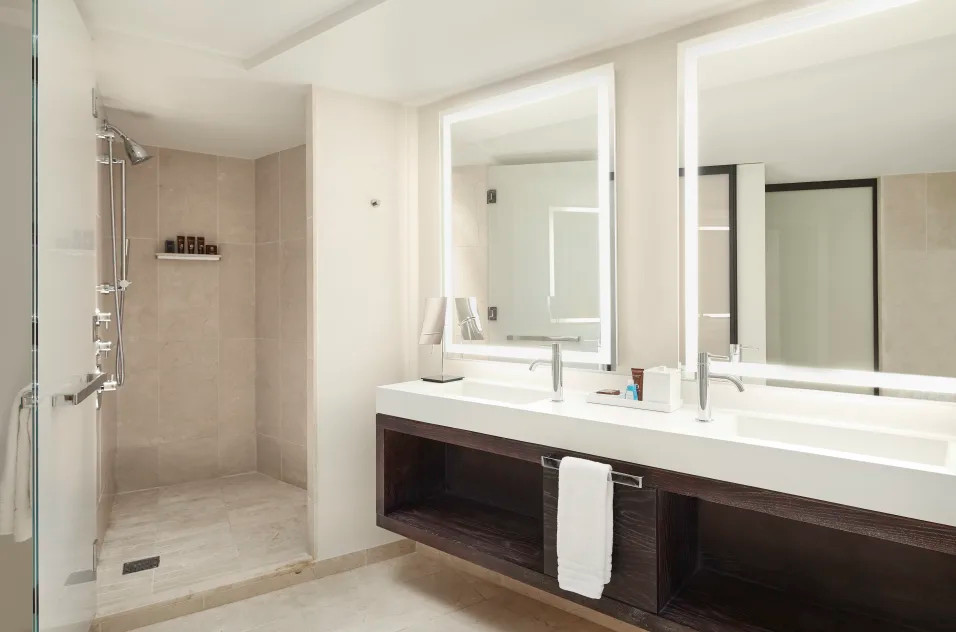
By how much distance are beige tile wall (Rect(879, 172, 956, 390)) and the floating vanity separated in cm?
30

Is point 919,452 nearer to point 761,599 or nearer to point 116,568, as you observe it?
point 761,599

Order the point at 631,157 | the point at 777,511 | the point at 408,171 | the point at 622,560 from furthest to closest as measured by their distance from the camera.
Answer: the point at 408,171 → the point at 631,157 → the point at 622,560 → the point at 777,511

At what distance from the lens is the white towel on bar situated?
42.0 inches

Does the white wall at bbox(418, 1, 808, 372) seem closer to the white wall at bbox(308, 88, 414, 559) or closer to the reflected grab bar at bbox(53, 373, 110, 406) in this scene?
the white wall at bbox(308, 88, 414, 559)

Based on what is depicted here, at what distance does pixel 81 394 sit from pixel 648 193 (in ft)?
7.15

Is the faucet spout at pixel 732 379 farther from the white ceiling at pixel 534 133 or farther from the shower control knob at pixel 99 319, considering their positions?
the shower control knob at pixel 99 319

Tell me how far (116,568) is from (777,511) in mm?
2913

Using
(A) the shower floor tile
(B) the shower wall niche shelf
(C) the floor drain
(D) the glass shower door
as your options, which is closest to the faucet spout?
(D) the glass shower door

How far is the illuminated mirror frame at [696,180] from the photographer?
6.50 feet

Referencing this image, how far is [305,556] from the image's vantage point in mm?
3088

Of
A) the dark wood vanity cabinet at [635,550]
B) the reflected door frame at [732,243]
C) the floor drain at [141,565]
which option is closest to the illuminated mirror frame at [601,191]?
the reflected door frame at [732,243]

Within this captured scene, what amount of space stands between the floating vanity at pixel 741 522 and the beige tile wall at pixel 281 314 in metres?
1.89

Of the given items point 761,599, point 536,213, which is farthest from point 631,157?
point 761,599

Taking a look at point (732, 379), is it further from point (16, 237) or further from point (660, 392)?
point (16, 237)
